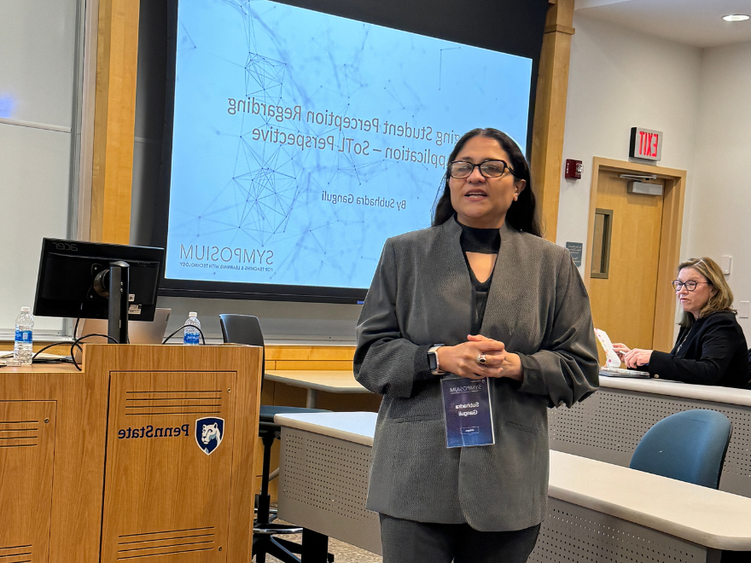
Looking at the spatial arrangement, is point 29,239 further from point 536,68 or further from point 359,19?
point 536,68

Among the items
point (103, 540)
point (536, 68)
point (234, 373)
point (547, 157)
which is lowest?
point (103, 540)

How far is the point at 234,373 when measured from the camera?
281cm

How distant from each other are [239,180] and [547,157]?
236 cm

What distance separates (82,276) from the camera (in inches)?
110

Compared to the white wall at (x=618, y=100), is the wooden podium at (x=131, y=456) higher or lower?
lower

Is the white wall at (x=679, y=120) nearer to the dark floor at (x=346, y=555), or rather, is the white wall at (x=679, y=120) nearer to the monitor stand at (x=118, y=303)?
the dark floor at (x=346, y=555)

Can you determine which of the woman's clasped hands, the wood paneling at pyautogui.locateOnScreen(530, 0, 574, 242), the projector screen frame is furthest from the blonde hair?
the woman's clasped hands

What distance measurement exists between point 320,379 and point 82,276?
73.7 inches

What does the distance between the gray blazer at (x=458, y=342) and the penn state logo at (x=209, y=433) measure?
1.15m

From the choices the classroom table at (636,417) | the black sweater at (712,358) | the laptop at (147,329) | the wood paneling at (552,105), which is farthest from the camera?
the wood paneling at (552,105)

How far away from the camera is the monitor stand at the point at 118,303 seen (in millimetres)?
2701

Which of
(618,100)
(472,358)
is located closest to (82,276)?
(472,358)

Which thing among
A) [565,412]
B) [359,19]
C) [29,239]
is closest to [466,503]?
[565,412]

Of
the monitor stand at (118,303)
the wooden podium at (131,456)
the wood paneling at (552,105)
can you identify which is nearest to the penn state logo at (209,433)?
the wooden podium at (131,456)
